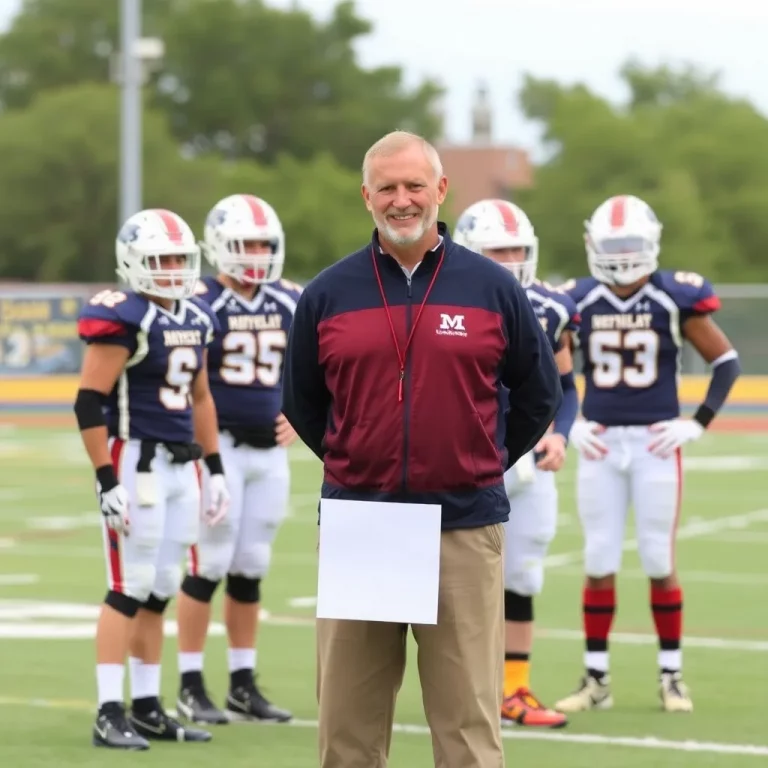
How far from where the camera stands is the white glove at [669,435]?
8016mm

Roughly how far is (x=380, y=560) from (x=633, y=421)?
3253 mm

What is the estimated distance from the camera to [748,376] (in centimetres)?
2716

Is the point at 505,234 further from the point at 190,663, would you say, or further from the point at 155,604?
the point at 190,663

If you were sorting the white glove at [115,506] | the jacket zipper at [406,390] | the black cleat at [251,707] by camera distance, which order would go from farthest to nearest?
1. the black cleat at [251,707]
2. the white glove at [115,506]
3. the jacket zipper at [406,390]

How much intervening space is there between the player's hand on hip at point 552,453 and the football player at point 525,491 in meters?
0.07

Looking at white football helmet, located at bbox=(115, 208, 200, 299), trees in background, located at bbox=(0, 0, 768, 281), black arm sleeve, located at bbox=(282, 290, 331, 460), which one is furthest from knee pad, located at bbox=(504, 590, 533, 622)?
trees in background, located at bbox=(0, 0, 768, 281)

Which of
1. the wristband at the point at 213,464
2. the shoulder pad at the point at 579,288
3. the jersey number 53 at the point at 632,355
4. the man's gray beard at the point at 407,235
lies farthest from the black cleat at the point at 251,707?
the man's gray beard at the point at 407,235

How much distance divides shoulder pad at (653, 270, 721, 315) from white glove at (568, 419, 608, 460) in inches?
24.2

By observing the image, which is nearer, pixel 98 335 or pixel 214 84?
pixel 98 335

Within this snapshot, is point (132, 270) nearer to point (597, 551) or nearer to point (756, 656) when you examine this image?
point (597, 551)

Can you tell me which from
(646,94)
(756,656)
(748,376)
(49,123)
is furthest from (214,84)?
(756,656)

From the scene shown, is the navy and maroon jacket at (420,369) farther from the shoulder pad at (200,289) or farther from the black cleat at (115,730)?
the shoulder pad at (200,289)

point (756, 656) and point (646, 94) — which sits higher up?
point (646, 94)

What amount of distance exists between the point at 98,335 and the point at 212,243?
1.22 m
